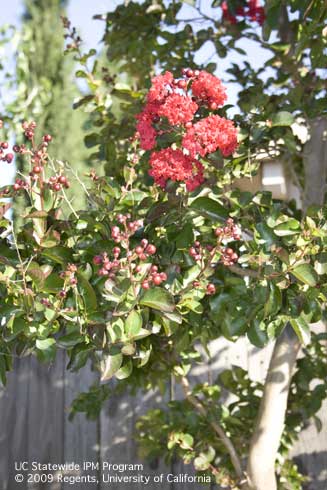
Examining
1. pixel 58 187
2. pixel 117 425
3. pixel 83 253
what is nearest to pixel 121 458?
pixel 117 425

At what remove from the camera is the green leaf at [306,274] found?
1492 mm

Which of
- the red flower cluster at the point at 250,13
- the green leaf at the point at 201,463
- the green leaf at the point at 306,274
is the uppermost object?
the red flower cluster at the point at 250,13

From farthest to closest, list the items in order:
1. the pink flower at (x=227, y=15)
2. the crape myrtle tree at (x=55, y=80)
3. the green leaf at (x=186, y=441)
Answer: the crape myrtle tree at (x=55, y=80) < the pink flower at (x=227, y=15) < the green leaf at (x=186, y=441)

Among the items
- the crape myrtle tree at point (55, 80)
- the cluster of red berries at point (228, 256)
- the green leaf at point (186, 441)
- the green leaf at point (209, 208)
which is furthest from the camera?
the crape myrtle tree at point (55, 80)

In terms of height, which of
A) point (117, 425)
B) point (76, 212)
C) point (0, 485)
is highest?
point (76, 212)

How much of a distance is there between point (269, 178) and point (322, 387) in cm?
138

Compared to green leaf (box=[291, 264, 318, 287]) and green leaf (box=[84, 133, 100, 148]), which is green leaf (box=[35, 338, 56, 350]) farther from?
green leaf (box=[84, 133, 100, 148])

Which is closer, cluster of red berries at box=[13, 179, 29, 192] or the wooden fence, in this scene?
cluster of red berries at box=[13, 179, 29, 192]

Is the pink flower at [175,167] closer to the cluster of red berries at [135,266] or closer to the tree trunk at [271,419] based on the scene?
the cluster of red berries at [135,266]

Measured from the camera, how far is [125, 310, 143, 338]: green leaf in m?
1.43

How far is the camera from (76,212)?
1.66 m

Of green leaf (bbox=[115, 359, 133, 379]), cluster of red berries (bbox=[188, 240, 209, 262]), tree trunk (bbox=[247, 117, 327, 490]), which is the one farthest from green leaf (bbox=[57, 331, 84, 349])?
tree trunk (bbox=[247, 117, 327, 490])

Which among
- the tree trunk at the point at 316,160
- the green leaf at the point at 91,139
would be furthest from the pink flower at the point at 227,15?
the green leaf at the point at 91,139

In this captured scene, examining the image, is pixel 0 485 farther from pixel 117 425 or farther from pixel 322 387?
pixel 322 387
